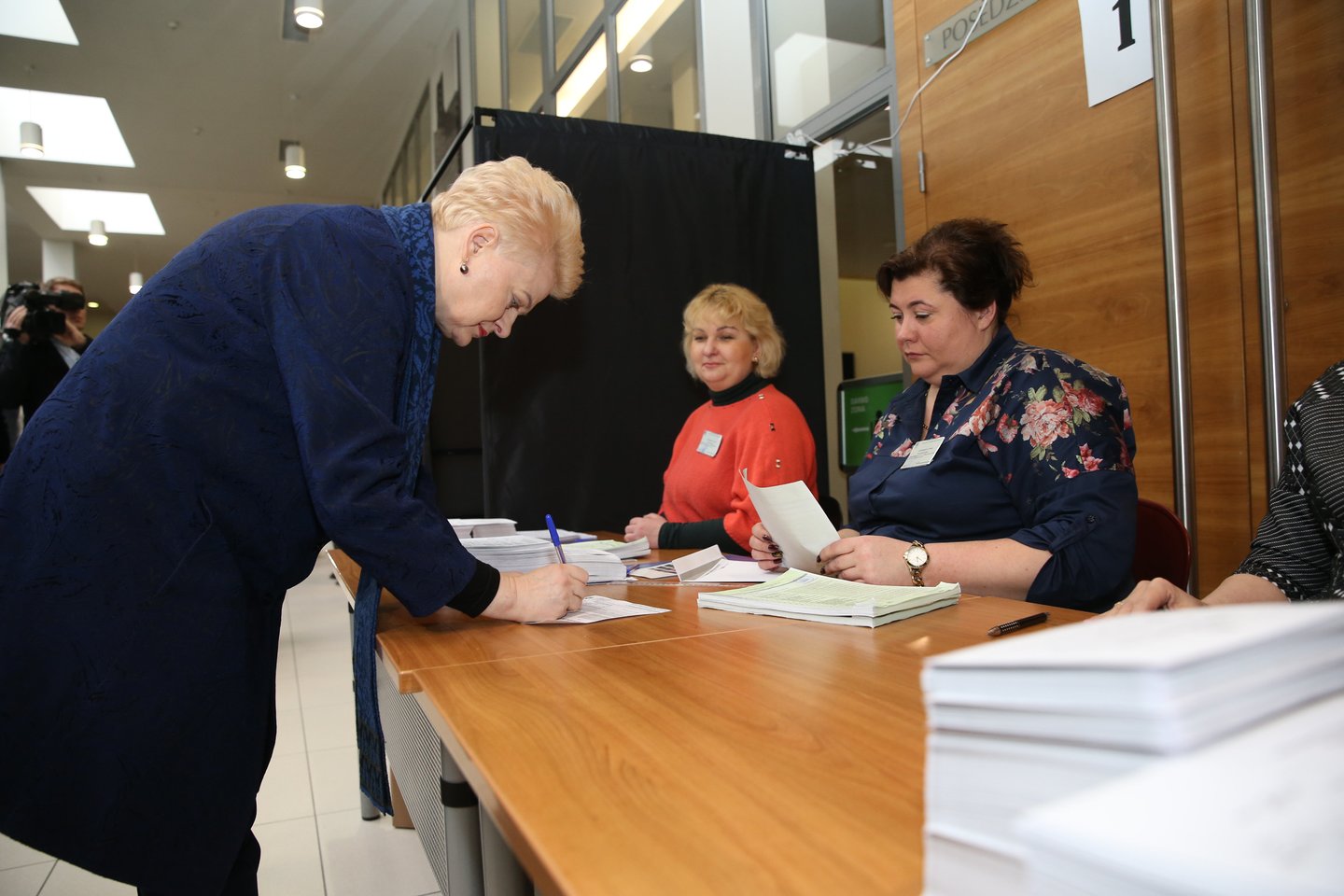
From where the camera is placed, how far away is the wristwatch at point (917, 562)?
1480 millimetres

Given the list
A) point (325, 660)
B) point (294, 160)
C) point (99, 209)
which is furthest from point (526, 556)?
point (99, 209)

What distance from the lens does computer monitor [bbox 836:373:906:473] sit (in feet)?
11.1

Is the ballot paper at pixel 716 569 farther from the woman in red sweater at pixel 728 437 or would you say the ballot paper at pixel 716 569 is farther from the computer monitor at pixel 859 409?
the computer monitor at pixel 859 409

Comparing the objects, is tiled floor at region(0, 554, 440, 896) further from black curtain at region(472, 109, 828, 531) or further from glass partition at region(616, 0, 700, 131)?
glass partition at region(616, 0, 700, 131)

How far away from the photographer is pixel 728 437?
267 cm

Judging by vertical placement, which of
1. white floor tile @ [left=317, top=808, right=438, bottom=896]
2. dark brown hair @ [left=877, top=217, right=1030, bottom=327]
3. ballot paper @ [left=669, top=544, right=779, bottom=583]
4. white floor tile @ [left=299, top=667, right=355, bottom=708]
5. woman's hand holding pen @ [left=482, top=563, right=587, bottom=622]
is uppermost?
dark brown hair @ [left=877, top=217, right=1030, bottom=327]

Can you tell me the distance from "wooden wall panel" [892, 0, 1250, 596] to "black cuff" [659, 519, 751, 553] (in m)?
1.01

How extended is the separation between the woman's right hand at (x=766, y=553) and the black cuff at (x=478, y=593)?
677 millimetres

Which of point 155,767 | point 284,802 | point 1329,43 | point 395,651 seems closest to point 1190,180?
point 1329,43

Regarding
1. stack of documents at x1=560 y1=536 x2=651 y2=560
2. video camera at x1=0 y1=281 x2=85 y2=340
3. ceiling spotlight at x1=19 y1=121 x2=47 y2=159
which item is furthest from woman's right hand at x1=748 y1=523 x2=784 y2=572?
ceiling spotlight at x1=19 y1=121 x2=47 y2=159

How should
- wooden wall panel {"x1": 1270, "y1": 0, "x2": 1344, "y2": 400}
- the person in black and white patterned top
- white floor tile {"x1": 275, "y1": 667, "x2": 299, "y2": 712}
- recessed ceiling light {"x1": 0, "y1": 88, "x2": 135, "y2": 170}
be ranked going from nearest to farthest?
the person in black and white patterned top, wooden wall panel {"x1": 1270, "y1": 0, "x2": 1344, "y2": 400}, white floor tile {"x1": 275, "y1": 667, "x2": 299, "y2": 712}, recessed ceiling light {"x1": 0, "y1": 88, "x2": 135, "y2": 170}

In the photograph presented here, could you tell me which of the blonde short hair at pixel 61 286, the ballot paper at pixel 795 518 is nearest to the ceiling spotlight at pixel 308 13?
the blonde short hair at pixel 61 286

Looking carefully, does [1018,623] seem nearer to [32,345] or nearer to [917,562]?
[917,562]

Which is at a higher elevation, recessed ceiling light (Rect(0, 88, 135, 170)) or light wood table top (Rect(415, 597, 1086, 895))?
recessed ceiling light (Rect(0, 88, 135, 170))
